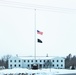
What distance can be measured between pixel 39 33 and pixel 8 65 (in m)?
12.5

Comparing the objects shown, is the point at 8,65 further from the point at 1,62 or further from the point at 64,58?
the point at 64,58

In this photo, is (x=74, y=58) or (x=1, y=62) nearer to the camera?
(x=1, y=62)

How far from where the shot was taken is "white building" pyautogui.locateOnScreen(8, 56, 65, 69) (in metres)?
31.2

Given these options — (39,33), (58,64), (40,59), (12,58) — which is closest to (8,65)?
(12,58)

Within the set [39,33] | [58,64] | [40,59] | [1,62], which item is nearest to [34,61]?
[40,59]

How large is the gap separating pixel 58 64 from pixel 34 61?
279cm

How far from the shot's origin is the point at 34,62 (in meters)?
31.1

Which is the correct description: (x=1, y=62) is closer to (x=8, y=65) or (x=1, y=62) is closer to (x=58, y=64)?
(x=8, y=65)

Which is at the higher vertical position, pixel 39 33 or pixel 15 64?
pixel 39 33

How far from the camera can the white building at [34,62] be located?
31161 millimetres

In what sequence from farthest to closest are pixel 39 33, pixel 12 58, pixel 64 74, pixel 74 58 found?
pixel 12 58
pixel 74 58
pixel 39 33
pixel 64 74

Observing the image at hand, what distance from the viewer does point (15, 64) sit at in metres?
31.9

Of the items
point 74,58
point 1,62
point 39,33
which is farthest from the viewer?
point 74,58

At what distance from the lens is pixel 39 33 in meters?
18.2
